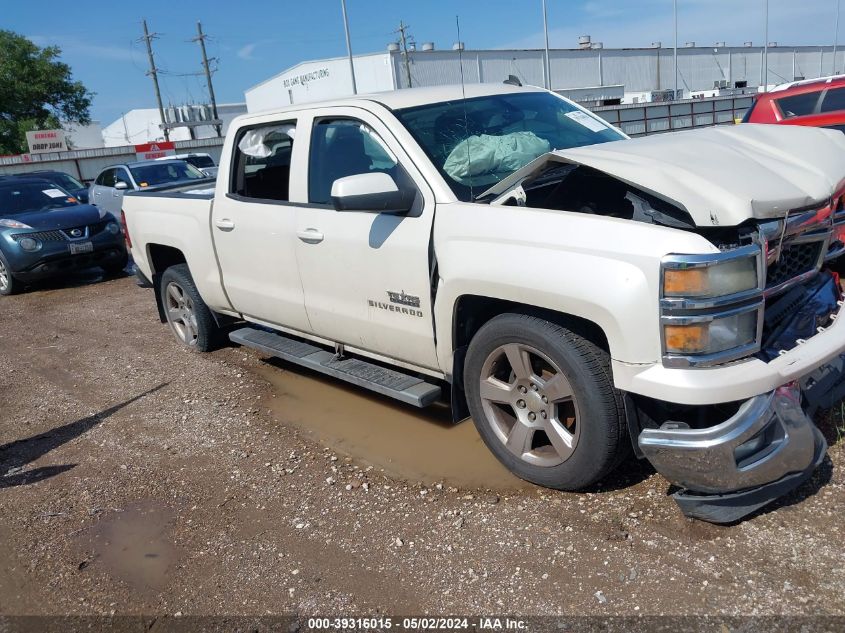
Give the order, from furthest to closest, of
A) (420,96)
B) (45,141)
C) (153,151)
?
(45,141) < (153,151) < (420,96)

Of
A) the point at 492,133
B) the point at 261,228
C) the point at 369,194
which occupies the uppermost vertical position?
the point at 492,133

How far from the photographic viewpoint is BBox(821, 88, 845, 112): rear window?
779cm

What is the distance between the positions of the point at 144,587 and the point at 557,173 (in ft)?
9.28

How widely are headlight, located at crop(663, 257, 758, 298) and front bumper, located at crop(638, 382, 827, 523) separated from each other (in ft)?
1.50

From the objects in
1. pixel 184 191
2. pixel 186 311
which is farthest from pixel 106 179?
pixel 186 311

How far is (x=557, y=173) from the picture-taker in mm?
3832

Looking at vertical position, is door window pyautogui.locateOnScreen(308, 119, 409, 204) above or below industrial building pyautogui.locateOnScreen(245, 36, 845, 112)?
below

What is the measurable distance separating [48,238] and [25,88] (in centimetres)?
4822

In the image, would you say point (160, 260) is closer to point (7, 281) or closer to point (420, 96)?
point (420, 96)

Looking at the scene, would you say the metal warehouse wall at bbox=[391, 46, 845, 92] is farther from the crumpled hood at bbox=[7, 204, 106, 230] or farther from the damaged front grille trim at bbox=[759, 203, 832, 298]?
the damaged front grille trim at bbox=[759, 203, 832, 298]

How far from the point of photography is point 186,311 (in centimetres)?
665

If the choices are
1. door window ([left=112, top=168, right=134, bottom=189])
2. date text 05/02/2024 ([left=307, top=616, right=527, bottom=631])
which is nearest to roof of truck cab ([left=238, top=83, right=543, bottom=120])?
date text 05/02/2024 ([left=307, top=616, right=527, bottom=631])

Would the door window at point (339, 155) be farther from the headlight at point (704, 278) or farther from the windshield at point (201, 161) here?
the windshield at point (201, 161)

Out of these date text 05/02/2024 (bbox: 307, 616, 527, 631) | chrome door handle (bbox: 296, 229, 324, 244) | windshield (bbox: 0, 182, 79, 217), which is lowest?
date text 05/02/2024 (bbox: 307, 616, 527, 631)
